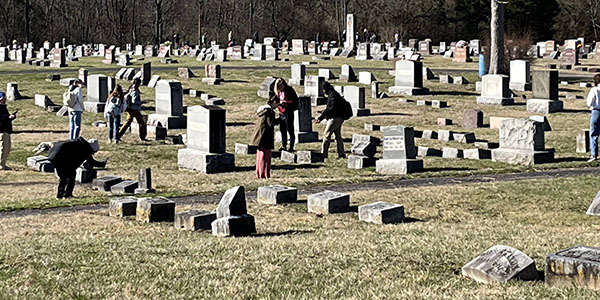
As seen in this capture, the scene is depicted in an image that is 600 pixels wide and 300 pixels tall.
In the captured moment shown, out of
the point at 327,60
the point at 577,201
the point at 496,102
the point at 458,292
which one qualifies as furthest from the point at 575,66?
the point at 458,292

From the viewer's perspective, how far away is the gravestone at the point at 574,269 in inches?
349

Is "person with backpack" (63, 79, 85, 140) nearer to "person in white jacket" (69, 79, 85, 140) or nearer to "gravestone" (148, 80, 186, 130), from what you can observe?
"person in white jacket" (69, 79, 85, 140)

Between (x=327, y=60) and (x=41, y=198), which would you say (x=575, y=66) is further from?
(x=41, y=198)

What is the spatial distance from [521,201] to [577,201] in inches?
38.0

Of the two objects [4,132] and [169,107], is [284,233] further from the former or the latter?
[169,107]

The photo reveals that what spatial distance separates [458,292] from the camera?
895 centimetres

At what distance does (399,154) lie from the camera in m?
21.4

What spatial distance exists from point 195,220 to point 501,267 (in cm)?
539

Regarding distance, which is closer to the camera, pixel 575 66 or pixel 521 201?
pixel 521 201

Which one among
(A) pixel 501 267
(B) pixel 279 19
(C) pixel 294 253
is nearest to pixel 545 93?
(C) pixel 294 253

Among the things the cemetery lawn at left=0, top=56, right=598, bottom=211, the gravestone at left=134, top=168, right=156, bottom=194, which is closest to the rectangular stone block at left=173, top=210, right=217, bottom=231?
the cemetery lawn at left=0, top=56, right=598, bottom=211

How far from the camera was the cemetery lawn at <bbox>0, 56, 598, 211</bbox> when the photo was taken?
19859mm

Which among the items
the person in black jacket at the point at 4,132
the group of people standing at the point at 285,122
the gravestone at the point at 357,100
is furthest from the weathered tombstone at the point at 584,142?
the person in black jacket at the point at 4,132

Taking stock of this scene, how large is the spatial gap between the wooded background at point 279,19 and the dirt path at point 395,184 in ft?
188
